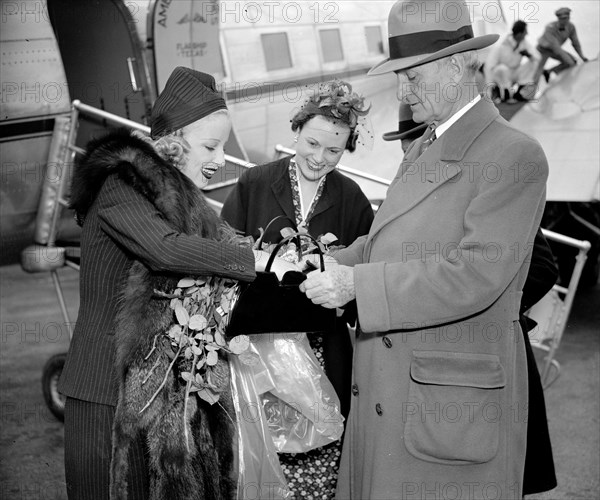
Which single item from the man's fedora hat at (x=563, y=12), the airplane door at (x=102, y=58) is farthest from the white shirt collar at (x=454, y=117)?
the man's fedora hat at (x=563, y=12)

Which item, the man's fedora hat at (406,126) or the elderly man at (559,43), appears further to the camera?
the elderly man at (559,43)

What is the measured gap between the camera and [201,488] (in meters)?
2.12

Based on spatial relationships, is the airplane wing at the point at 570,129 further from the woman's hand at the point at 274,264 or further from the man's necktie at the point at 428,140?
the woman's hand at the point at 274,264

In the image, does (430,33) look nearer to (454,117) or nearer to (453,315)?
(454,117)

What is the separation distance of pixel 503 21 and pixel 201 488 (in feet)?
30.9

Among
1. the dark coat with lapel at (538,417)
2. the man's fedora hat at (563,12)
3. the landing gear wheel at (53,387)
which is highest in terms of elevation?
the man's fedora hat at (563,12)

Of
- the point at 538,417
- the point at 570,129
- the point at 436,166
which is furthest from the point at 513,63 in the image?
the point at 436,166

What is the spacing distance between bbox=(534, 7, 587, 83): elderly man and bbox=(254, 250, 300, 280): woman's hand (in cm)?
798

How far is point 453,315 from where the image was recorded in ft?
6.82

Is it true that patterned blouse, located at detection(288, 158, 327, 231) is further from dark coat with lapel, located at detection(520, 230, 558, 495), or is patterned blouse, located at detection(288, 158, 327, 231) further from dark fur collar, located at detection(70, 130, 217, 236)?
dark fur collar, located at detection(70, 130, 217, 236)

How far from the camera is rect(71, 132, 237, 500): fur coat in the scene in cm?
206

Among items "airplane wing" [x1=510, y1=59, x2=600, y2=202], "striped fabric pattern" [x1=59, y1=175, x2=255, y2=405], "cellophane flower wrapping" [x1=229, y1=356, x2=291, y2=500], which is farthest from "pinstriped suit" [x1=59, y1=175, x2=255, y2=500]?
"airplane wing" [x1=510, y1=59, x2=600, y2=202]

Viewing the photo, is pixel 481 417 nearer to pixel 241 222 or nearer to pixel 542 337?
pixel 241 222

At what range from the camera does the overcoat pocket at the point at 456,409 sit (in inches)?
81.7
